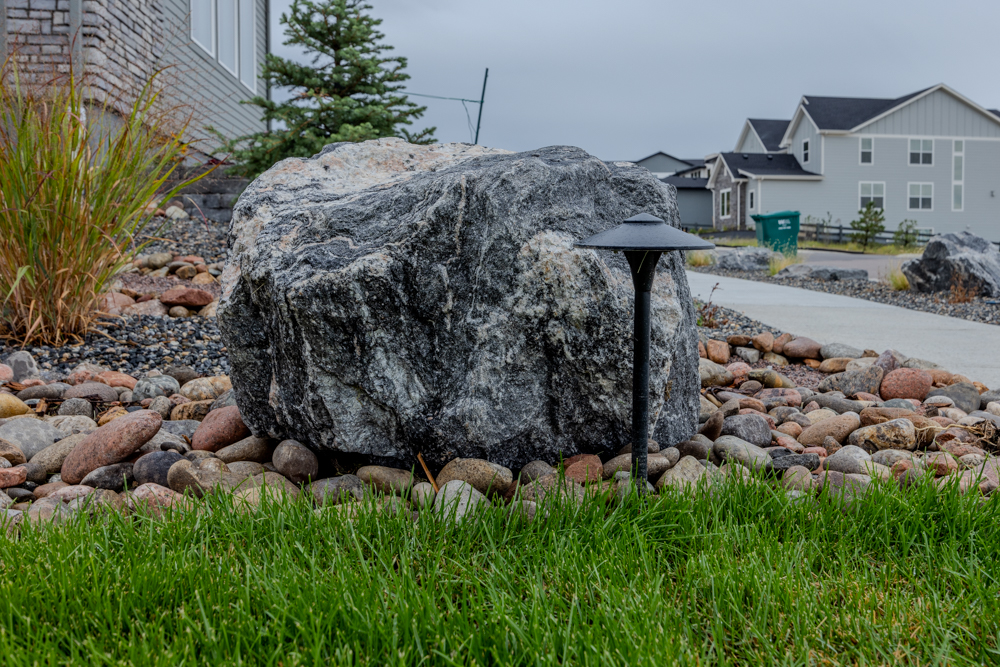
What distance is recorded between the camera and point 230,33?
14719 millimetres

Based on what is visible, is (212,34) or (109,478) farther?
(212,34)

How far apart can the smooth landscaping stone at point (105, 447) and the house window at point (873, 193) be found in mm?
31323

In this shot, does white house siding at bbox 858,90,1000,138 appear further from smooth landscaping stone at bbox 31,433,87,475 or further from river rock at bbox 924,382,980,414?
smooth landscaping stone at bbox 31,433,87,475

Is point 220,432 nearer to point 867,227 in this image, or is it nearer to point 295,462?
point 295,462

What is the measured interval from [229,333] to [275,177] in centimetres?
72

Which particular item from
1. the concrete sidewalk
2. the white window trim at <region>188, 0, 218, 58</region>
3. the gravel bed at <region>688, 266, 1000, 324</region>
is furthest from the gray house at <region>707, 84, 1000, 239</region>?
the concrete sidewalk

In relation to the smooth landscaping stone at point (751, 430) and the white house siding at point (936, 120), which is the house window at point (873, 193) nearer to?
the white house siding at point (936, 120)

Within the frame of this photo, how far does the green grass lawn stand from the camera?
57.0 inches

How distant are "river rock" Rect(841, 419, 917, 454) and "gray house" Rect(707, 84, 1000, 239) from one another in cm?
2807

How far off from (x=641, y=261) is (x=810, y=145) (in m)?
31.1

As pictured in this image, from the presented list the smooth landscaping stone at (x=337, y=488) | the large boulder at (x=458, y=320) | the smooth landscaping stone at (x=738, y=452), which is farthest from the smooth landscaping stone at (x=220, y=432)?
the smooth landscaping stone at (x=738, y=452)

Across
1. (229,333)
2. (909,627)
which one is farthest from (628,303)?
(229,333)

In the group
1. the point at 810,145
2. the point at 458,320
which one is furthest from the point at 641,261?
the point at 810,145

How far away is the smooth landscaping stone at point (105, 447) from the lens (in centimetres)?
263
